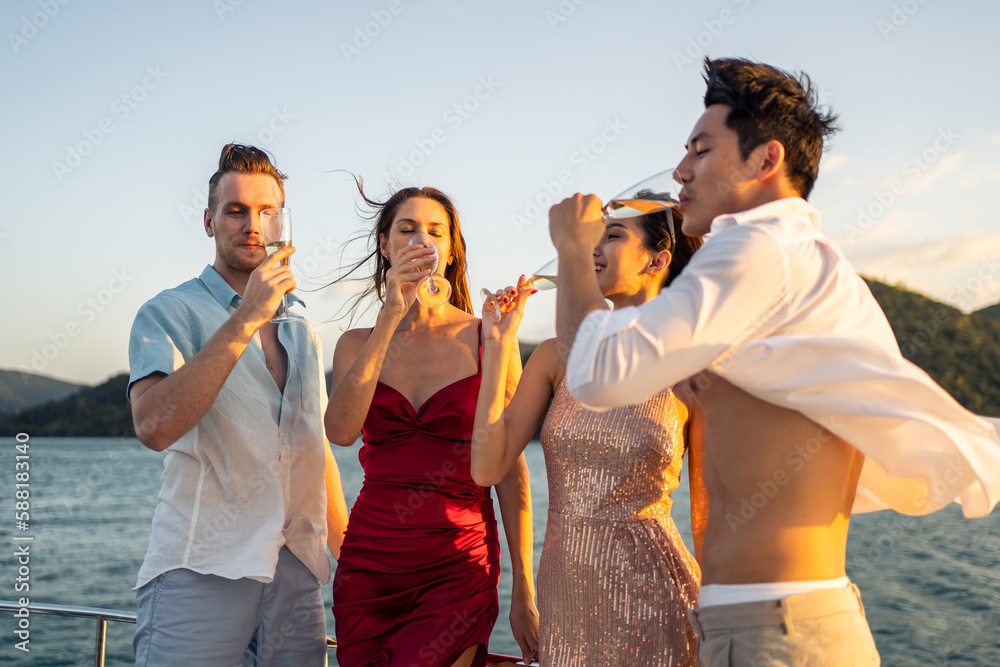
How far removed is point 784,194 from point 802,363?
1.65 ft

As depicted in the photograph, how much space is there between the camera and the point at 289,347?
309 centimetres

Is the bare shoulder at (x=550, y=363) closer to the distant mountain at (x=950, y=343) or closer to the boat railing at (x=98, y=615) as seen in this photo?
the boat railing at (x=98, y=615)

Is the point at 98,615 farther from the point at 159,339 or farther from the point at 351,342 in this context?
the point at 351,342

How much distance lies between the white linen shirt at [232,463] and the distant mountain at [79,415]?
52.1 m

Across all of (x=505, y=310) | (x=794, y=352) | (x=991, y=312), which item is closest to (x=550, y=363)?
(x=505, y=310)

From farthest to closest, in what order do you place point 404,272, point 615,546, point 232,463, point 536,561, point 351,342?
point 536,561
point 351,342
point 404,272
point 232,463
point 615,546

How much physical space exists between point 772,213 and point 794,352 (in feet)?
1.15

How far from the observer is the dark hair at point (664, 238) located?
2807mm

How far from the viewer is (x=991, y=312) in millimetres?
56062

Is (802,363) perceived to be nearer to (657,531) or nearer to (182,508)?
(657,531)

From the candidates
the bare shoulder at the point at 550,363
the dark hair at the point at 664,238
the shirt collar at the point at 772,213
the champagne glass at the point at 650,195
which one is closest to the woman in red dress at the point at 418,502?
the bare shoulder at the point at 550,363

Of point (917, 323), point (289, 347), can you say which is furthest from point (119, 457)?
point (289, 347)

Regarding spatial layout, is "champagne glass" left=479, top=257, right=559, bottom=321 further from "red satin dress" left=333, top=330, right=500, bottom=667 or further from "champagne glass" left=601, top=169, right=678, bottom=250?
"red satin dress" left=333, top=330, right=500, bottom=667

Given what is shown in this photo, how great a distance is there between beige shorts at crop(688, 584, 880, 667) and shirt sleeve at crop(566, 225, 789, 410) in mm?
536
